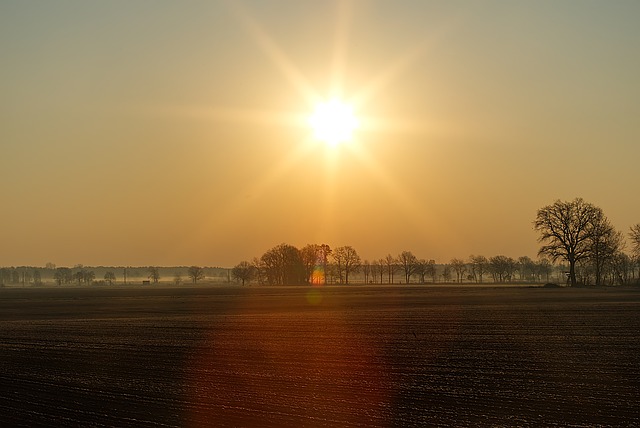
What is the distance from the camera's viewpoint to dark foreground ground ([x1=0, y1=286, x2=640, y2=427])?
17250mm

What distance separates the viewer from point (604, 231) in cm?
12000

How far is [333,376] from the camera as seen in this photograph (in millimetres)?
23188

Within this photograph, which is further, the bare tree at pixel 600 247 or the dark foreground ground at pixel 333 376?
the bare tree at pixel 600 247

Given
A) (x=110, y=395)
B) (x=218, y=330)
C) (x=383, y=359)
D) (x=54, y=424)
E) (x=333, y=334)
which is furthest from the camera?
(x=218, y=330)

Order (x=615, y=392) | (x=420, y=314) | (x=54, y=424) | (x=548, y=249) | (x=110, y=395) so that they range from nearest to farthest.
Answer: (x=54, y=424), (x=615, y=392), (x=110, y=395), (x=420, y=314), (x=548, y=249)

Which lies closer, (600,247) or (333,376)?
(333,376)

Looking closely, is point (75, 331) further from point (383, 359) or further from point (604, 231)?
point (604, 231)

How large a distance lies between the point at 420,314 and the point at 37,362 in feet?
103

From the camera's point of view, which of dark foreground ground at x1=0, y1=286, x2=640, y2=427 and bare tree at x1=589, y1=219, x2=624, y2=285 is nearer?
dark foreground ground at x1=0, y1=286, x2=640, y2=427

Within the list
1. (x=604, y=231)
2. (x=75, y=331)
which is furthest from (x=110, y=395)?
(x=604, y=231)

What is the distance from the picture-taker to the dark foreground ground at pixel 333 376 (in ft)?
56.6

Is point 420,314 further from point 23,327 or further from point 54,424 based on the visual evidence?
point 54,424

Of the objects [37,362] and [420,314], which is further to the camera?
[420,314]

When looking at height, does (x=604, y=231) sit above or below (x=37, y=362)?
above
